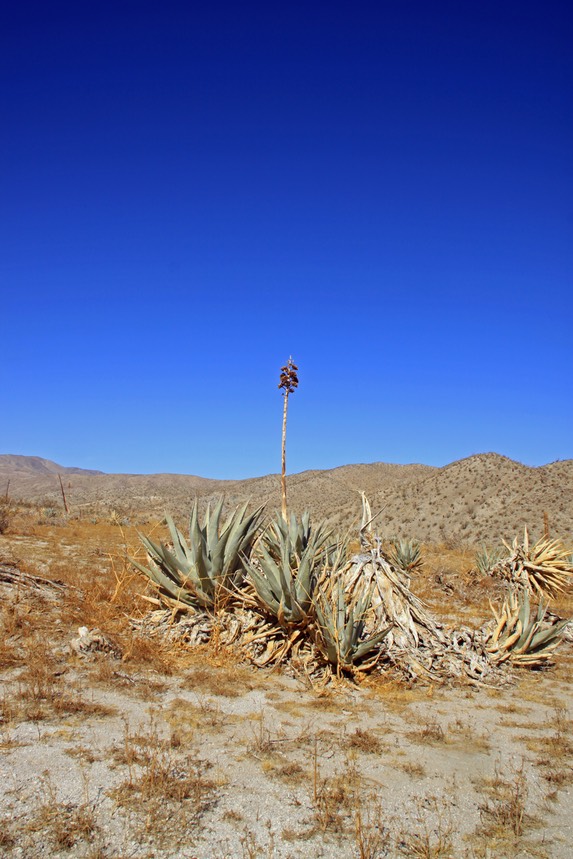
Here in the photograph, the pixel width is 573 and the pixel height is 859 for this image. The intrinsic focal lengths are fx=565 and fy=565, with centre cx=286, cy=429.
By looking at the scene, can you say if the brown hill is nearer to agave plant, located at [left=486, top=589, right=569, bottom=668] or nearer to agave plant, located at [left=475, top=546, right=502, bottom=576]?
agave plant, located at [left=475, top=546, right=502, bottom=576]

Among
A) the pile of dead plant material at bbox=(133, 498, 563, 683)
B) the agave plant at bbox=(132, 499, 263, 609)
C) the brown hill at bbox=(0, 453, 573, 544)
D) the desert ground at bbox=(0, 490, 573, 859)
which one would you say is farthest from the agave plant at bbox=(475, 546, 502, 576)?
the brown hill at bbox=(0, 453, 573, 544)

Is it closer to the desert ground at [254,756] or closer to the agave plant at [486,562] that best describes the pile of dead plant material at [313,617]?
the desert ground at [254,756]

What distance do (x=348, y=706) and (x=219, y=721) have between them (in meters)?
1.32

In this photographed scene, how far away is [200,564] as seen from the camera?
730cm

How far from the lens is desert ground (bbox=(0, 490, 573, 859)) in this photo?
3.03m

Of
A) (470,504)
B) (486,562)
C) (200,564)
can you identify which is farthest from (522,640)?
(470,504)

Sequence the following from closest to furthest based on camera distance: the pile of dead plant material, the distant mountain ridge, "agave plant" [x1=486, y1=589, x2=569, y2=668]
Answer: the pile of dead plant material → "agave plant" [x1=486, y1=589, x2=569, y2=668] → the distant mountain ridge

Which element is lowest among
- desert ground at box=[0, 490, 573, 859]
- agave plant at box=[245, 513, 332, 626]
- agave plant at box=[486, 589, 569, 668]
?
desert ground at box=[0, 490, 573, 859]

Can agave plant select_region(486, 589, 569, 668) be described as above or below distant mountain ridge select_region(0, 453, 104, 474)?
below

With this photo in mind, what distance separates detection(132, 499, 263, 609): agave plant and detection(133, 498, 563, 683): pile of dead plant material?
1cm

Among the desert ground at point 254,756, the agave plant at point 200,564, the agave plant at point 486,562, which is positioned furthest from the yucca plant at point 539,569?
the agave plant at point 200,564

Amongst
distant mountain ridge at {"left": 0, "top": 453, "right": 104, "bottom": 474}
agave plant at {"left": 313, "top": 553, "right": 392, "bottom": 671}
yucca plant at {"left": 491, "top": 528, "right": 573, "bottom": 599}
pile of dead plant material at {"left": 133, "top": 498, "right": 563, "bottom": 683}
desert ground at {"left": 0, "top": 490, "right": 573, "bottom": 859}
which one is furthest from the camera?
distant mountain ridge at {"left": 0, "top": 453, "right": 104, "bottom": 474}

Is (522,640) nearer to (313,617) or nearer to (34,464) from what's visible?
(313,617)

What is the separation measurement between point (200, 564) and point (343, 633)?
2.25 m
